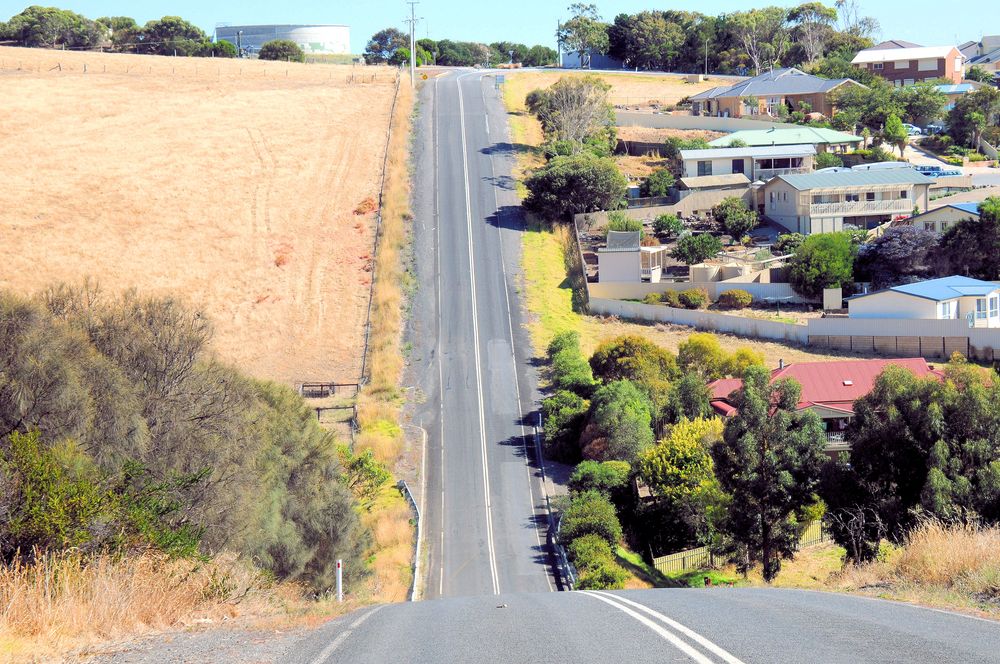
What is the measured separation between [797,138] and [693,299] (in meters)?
37.5

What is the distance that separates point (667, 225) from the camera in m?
73.7

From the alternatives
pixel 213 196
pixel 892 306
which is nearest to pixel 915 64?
pixel 892 306

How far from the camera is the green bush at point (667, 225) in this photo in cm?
7356

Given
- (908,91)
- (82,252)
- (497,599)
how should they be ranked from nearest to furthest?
(497,599), (82,252), (908,91)

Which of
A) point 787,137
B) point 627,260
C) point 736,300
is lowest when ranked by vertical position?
point 736,300

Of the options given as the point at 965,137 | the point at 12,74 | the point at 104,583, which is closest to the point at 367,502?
the point at 104,583

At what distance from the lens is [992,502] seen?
21734 millimetres

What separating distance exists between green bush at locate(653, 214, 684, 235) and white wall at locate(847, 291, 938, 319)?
62.9 ft

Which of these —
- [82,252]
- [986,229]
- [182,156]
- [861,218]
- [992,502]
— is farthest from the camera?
[182,156]

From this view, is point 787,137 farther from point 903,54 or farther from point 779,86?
point 903,54

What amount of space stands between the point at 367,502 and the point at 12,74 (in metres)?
90.6

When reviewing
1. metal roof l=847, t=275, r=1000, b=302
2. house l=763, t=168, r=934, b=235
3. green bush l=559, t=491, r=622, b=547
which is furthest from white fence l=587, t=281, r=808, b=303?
green bush l=559, t=491, r=622, b=547

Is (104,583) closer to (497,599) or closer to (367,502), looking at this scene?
(497,599)

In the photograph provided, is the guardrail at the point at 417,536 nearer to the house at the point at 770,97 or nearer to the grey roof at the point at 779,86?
the house at the point at 770,97
